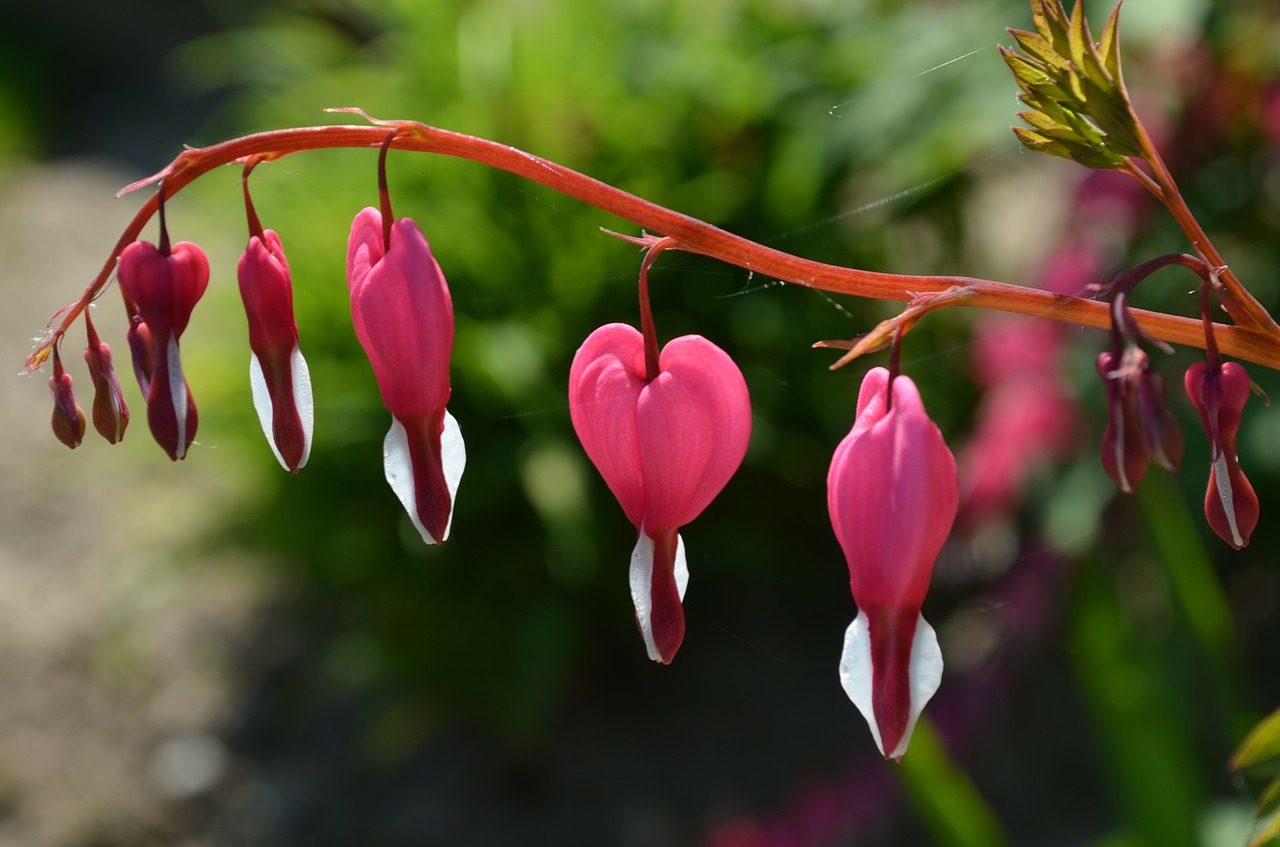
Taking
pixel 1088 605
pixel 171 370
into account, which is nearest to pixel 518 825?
pixel 1088 605

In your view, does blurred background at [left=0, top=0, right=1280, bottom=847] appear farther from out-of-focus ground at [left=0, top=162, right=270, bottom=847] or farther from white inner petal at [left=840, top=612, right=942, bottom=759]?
white inner petal at [left=840, top=612, right=942, bottom=759]

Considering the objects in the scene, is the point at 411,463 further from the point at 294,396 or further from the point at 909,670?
the point at 909,670

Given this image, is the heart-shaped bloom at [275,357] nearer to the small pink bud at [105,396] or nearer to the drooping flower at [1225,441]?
the small pink bud at [105,396]

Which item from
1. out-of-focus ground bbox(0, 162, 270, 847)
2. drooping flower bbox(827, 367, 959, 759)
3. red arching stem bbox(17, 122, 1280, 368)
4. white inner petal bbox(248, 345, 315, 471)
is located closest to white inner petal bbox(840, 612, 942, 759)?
drooping flower bbox(827, 367, 959, 759)

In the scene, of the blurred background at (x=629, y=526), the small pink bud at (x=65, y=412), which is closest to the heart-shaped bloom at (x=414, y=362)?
the small pink bud at (x=65, y=412)

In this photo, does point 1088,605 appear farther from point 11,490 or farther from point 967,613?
point 11,490

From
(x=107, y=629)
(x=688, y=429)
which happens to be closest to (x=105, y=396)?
(x=688, y=429)
